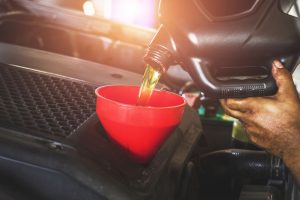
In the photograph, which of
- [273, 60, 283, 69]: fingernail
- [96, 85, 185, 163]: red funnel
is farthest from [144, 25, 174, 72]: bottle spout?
[273, 60, 283, 69]: fingernail

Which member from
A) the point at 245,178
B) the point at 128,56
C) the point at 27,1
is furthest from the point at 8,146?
the point at 27,1

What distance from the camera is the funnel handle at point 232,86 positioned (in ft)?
3.12

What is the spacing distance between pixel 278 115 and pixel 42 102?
1.91ft

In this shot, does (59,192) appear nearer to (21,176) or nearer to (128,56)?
(21,176)

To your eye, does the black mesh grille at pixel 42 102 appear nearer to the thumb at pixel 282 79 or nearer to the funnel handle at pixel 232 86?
the funnel handle at pixel 232 86

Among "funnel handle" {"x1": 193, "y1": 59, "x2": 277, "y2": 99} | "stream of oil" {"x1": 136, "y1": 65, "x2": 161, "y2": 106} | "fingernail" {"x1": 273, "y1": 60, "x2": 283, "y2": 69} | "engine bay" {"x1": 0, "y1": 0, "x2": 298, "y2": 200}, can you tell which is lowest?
"engine bay" {"x1": 0, "y1": 0, "x2": 298, "y2": 200}

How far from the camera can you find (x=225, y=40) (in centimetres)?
93

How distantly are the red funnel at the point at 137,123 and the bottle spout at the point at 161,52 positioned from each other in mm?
106

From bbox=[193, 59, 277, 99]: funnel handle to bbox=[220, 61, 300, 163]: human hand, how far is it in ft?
0.06

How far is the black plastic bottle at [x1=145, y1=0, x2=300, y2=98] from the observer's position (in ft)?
3.03

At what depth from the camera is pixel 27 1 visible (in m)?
2.11

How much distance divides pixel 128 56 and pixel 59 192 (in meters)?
1.42

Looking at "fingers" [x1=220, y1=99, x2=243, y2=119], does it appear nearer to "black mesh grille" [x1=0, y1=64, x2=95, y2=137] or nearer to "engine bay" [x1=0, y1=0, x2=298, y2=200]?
"engine bay" [x1=0, y1=0, x2=298, y2=200]

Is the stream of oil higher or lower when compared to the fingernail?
lower
